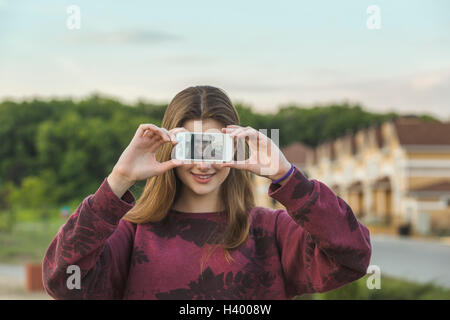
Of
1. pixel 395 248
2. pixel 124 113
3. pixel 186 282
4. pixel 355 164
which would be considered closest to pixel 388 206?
pixel 355 164

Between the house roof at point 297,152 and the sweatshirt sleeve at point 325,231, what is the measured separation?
4696cm

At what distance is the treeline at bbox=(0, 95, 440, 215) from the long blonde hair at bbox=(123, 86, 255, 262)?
121 ft

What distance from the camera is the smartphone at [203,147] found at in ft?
6.55

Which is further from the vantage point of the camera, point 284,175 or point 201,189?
point 201,189

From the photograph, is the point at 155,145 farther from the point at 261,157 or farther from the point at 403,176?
the point at 403,176

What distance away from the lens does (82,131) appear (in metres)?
47.4

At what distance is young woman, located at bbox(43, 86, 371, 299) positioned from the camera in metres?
1.99

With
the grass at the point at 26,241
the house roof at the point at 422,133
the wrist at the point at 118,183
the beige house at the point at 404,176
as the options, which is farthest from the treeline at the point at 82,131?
the wrist at the point at 118,183

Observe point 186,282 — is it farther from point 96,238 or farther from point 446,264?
point 446,264

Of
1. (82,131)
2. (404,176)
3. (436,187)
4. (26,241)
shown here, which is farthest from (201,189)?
(82,131)

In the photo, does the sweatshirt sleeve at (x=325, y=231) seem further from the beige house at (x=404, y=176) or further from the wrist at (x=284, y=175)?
the beige house at (x=404, y=176)

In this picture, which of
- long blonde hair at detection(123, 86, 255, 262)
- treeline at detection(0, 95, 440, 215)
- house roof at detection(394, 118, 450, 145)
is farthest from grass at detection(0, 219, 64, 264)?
house roof at detection(394, 118, 450, 145)

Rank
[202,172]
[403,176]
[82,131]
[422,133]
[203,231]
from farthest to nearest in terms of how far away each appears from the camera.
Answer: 1. [82,131]
2. [422,133]
3. [403,176]
4. [203,231]
5. [202,172]

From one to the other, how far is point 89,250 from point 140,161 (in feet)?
1.14
